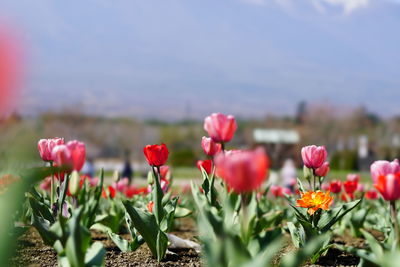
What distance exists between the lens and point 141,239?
3172mm

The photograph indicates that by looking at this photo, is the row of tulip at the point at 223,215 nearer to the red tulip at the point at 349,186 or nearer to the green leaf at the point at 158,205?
the green leaf at the point at 158,205

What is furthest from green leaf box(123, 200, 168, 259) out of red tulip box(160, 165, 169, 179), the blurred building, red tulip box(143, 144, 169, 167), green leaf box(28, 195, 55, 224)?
the blurred building

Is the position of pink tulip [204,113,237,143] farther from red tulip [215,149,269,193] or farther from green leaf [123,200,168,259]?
green leaf [123,200,168,259]

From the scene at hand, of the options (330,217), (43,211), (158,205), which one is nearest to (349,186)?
(330,217)

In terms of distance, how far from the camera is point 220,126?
2.26m

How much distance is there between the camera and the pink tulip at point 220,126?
2.25m

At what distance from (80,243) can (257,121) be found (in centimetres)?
7030

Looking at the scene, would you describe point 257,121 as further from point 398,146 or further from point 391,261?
point 391,261

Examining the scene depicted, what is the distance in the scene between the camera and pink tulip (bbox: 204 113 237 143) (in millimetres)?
2250

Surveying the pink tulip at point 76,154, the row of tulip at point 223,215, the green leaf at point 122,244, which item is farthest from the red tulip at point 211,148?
the green leaf at point 122,244

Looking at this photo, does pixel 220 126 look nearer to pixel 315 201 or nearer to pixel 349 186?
pixel 315 201

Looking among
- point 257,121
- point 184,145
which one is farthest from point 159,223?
point 257,121

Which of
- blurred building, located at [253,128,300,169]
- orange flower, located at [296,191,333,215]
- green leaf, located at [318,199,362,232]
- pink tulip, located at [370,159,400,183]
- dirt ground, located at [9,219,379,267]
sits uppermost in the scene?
pink tulip, located at [370,159,400,183]

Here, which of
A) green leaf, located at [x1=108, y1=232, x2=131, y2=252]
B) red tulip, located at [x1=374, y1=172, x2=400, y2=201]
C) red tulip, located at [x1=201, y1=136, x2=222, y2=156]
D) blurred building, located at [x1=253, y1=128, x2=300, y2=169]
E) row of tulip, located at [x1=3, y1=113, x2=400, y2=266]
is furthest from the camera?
blurred building, located at [x1=253, y1=128, x2=300, y2=169]
